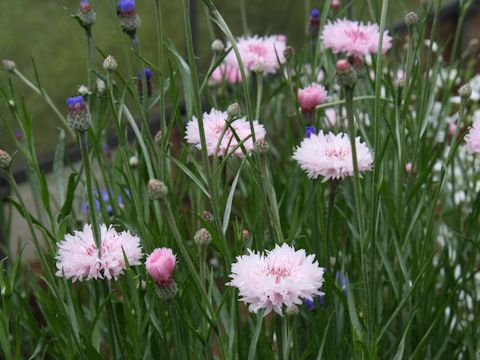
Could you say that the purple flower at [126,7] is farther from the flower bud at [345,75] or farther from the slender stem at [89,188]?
the flower bud at [345,75]

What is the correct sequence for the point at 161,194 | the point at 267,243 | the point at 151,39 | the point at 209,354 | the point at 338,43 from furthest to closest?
the point at 151,39
the point at 338,43
the point at 267,243
the point at 209,354
the point at 161,194

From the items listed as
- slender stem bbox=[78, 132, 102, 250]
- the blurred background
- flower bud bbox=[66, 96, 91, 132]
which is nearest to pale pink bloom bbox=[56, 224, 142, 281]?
slender stem bbox=[78, 132, 102, 250]

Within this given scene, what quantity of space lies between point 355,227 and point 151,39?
1.50m

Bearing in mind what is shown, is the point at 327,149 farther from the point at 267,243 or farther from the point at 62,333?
the point at 62,333

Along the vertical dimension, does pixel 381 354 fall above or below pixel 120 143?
below

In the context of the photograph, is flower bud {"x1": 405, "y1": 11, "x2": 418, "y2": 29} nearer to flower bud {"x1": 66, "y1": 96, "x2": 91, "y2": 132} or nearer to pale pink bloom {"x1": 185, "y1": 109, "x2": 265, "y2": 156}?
pale pink bloom {"x1": 185, "y1": 109, "x2": 265, "y2": 156}

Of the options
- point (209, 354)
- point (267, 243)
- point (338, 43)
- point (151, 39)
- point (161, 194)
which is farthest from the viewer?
point (151, 39)

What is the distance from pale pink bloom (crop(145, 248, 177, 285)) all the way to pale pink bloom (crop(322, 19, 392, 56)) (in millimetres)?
446

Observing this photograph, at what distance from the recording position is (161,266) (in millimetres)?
724

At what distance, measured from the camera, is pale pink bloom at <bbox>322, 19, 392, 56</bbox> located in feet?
3.45

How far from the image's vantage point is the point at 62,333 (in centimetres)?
97

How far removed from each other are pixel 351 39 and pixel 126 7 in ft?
1.04

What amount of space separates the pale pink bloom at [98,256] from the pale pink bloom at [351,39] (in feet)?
1.38

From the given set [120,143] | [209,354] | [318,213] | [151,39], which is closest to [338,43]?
[318,213]
